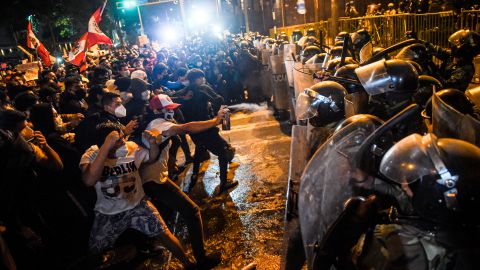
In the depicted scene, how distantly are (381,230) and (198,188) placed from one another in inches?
189

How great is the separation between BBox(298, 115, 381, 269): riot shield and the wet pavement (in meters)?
2.07

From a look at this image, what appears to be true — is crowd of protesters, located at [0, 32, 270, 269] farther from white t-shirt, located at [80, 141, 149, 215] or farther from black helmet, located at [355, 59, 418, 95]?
A: black helmet, located at [355, 59, 418, 95]

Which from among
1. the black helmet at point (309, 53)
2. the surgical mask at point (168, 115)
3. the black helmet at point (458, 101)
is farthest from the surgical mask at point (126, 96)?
the black helmet at point (458, 101)

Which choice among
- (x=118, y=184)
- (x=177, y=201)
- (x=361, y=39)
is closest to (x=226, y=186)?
(x=177, y=201)

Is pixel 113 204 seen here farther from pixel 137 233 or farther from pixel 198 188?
pixel 198 188

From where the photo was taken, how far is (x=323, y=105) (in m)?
3.69

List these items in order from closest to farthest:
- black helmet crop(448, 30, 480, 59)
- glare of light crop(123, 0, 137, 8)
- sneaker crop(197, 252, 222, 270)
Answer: sneaker crop(197, 252, 222, 270), black helmet crop(448, 30, 480, 59), glare of light crop(123, 0, 137, 8)

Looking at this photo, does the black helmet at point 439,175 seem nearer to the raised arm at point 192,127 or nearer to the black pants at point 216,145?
the raised arm at point 192,127

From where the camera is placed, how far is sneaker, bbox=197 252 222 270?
172 inches

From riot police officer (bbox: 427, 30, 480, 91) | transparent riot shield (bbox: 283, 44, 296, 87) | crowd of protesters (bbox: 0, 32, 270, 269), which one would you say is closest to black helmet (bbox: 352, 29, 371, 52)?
transparent riot shield (bbox: 283, 44, 296, 87)

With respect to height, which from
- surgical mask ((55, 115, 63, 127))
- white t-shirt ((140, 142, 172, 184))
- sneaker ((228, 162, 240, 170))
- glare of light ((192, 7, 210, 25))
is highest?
glare of light ((192, 7, 210, 25))

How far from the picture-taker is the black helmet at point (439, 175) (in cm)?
179

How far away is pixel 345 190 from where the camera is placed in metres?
2.19

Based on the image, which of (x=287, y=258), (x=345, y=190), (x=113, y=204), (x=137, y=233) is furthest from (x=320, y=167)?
→ (x=137, y=233)
